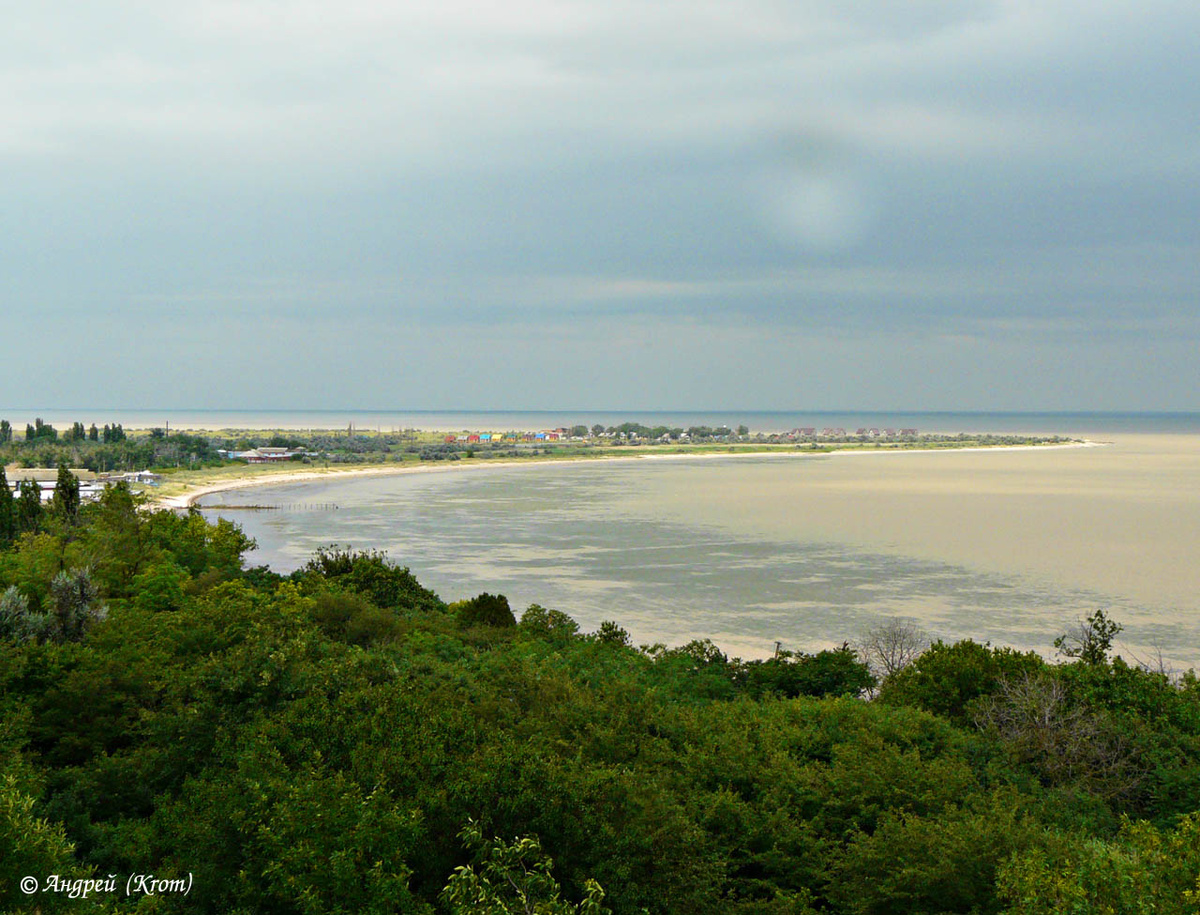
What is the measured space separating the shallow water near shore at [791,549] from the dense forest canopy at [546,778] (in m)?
16.9

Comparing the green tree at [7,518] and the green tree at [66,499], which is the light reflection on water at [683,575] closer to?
the green tree at [66,499]

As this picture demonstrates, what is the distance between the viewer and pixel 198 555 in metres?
41.1

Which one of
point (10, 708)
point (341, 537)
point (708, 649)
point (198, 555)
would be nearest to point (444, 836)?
point (10, 708)

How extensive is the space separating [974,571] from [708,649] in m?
33.0

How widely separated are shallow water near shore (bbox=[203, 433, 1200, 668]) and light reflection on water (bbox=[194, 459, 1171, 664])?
0.70 ft

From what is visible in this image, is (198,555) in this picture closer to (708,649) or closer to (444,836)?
(708,649)

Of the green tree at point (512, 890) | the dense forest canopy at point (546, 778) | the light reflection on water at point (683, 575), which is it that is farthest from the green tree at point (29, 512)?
the green tree at point (512, 890)

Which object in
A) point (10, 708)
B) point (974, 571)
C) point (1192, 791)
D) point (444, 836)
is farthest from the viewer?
point (974, 571)

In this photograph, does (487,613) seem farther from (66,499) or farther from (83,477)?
(83,477)

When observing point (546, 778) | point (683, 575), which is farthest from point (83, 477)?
point (546, 778)

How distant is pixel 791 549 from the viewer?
221 ft

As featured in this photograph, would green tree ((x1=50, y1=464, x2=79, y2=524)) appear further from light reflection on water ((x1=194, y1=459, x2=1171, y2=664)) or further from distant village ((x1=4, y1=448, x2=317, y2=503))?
distant village ((x1=4, y1=448, x2=317, y2=503))

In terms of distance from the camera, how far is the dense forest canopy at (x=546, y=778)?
990cm

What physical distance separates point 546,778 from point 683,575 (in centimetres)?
4598
